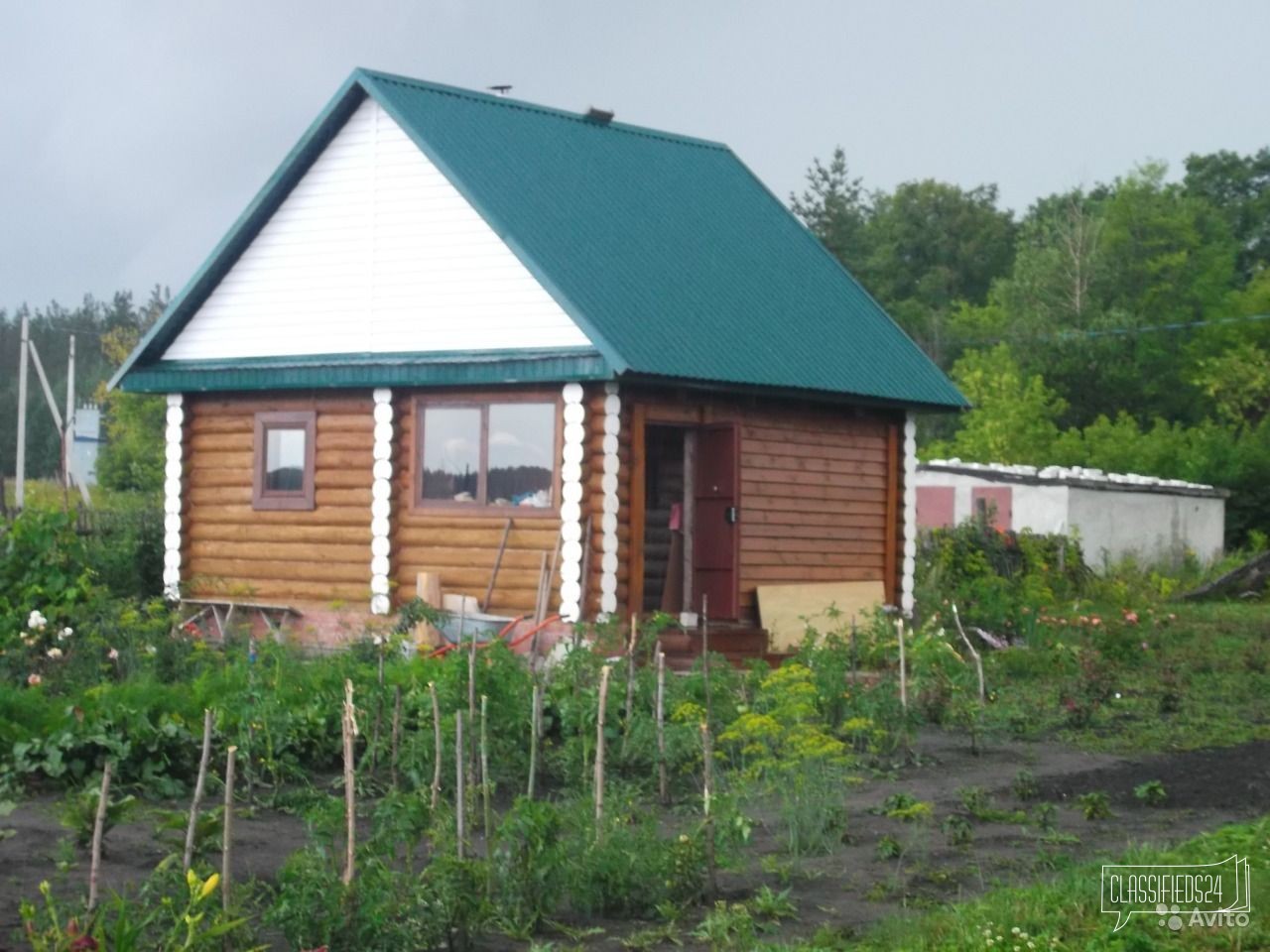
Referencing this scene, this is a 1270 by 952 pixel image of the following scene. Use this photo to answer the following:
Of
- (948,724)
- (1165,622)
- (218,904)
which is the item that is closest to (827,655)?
(948,724)

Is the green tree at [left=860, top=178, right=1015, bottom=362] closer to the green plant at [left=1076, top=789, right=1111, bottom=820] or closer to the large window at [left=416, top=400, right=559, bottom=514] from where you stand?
the large window at [left=416, top=400, right=559, bottom=514]

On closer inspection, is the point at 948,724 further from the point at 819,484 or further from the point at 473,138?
the point at 473,138

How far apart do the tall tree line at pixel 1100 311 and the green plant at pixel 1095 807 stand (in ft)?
110

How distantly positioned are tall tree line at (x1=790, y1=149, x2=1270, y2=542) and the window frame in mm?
27269

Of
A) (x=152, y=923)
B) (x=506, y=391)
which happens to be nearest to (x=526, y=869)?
(x=152, y=923)

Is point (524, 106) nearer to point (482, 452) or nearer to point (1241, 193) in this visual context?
point (482, 452)

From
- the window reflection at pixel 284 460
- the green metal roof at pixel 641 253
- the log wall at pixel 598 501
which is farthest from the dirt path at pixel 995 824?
the window reflection at pixel 284 460

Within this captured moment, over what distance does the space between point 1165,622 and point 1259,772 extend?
12.7 metres

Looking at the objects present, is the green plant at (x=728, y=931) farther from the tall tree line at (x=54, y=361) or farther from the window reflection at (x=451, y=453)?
the tall tree line at (x=54, y=361)

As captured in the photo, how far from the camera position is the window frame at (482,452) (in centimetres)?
1948

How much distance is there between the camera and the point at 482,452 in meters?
20.1

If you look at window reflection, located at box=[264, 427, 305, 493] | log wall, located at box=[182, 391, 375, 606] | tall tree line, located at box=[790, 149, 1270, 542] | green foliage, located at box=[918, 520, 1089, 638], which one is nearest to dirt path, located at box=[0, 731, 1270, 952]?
log wall, located at box=[182, 391, 375, 606]

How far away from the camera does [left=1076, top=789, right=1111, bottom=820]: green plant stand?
10930mm

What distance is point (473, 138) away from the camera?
21.5m
